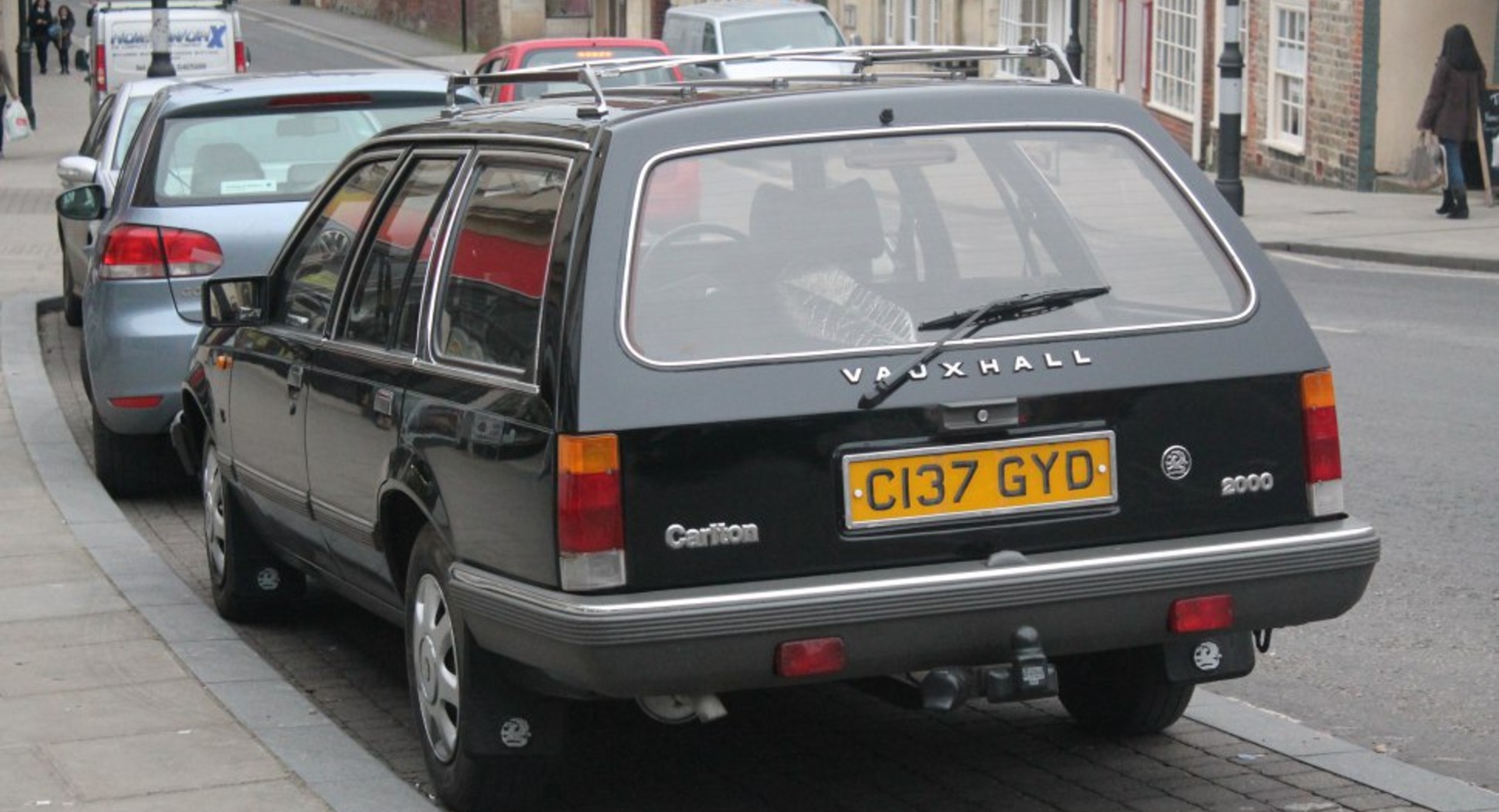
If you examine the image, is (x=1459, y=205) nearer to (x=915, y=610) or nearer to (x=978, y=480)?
(x=978, y=480)

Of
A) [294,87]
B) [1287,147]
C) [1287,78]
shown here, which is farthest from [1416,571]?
[1287,78]

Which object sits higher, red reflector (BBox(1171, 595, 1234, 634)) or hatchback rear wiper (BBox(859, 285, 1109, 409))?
hatchback rear wiper (BBox(859, 285, 1109, 409))

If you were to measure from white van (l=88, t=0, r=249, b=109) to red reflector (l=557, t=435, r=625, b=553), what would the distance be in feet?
99.0

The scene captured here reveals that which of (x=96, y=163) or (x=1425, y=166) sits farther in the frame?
(x=1425, y=166)

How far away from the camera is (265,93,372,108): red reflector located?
33.1ft

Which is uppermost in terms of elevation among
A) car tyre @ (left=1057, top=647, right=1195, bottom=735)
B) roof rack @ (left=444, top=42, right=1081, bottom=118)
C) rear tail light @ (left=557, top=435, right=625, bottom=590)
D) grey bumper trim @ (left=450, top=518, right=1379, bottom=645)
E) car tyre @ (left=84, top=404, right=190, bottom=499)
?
roof rack @ (left=444, top=42, right=1081, bottom=118)

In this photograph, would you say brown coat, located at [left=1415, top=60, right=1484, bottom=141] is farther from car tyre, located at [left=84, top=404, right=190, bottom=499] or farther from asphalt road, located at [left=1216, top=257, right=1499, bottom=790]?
car tyre, located at [left=84, top=404, right=190, bottom=499]

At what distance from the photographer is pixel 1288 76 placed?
2848 cm

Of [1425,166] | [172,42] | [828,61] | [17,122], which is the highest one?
[828,61]

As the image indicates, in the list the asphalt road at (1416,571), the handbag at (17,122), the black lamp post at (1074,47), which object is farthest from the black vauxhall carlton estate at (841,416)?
the black lamp post at (1074,47)

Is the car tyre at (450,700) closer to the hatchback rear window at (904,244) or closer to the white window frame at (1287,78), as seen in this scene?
the hatchback rear window at (904,244)

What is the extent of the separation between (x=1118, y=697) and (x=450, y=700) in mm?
1795

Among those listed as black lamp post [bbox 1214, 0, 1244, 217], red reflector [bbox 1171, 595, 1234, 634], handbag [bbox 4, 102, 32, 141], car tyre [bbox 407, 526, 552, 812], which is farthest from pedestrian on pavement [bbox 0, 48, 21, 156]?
red reflector [bbox 1171, 595, 1234, 634]

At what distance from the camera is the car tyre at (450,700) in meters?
5.45
